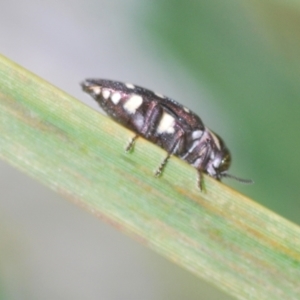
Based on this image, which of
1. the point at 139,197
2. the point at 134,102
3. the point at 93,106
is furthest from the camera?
the point at 93,106

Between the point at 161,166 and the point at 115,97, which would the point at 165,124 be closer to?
the point at 115,97

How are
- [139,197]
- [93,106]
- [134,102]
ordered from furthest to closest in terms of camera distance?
[93,106], [134,102], [139,197]

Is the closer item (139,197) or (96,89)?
(139,197)

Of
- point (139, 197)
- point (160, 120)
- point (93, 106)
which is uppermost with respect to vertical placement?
point (160, 120)

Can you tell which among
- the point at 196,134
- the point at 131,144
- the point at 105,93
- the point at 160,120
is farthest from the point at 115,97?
the point at 131,144

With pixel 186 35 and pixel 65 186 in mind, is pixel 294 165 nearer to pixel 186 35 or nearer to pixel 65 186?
pixel 186 35
